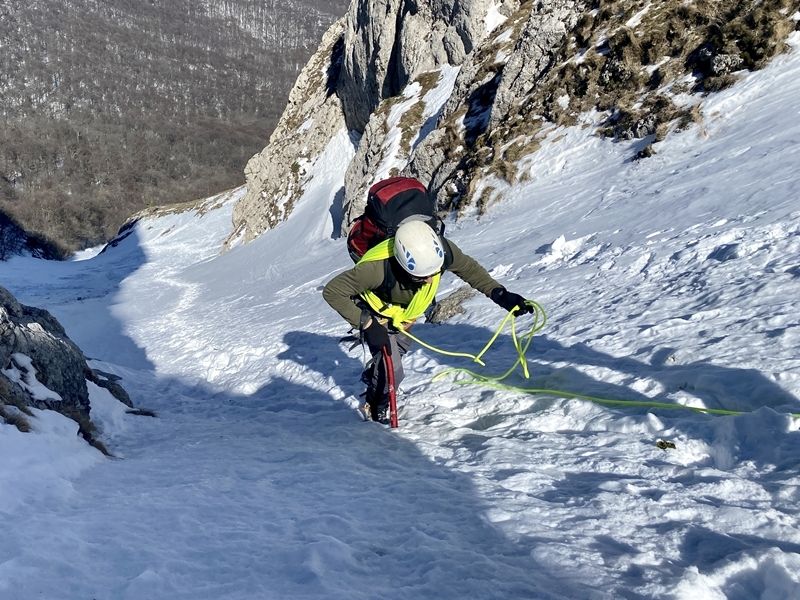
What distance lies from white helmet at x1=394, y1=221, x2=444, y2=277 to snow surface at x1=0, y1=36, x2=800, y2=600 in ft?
5.61

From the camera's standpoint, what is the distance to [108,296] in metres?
33.2

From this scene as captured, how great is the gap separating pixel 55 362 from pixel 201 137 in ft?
599

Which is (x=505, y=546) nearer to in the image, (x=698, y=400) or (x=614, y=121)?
(x=698, y=400)

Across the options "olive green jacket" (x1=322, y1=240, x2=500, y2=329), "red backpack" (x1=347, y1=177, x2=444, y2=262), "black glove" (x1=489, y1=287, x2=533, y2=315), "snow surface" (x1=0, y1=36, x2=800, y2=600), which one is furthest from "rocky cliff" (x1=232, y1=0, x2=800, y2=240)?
"olive green jacket" (x1=322, y1=240, x2=500, y2=329)

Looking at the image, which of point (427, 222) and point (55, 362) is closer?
point (427, 222)

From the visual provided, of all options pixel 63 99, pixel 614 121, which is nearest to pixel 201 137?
pixel 63 99

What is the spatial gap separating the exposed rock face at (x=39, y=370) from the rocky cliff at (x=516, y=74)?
12799 millimetres

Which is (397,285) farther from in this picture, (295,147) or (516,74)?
(295,147)

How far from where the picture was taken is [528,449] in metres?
5.18

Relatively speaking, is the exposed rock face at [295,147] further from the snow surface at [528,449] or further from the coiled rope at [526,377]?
the coiled rope at [526,377]

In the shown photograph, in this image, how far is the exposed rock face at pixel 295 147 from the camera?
3884 centimetres

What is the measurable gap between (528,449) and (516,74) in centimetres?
1880

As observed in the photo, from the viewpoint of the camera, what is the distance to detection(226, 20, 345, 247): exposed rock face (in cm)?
3884

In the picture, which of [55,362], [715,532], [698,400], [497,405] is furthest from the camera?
[55,362]
